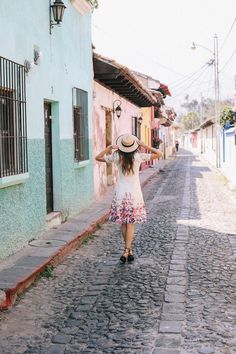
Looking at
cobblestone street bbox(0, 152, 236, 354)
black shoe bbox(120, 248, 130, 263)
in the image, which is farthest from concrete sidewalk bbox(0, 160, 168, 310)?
black shoe bbox(120, 248, 130, 263)

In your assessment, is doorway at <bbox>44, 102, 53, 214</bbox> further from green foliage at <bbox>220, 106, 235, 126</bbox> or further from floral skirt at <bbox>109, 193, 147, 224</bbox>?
green foliage at <bbox>220, 106, 235, 126</bbox>

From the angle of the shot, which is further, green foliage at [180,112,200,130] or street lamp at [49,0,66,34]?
green foliage at [180,112,200,130]

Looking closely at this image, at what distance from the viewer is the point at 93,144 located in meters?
12.6

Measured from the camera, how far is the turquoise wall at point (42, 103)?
657 cm

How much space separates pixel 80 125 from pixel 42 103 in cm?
282

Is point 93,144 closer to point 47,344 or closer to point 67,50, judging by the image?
point 67,50

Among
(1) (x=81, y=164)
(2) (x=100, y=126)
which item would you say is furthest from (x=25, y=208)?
(2) (x=100, y=126)

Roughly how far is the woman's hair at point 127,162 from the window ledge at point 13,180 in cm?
127

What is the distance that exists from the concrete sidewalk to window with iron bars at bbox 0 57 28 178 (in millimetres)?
1019

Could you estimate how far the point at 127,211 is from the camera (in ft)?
21.7

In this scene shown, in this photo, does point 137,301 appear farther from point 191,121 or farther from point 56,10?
point 191,121

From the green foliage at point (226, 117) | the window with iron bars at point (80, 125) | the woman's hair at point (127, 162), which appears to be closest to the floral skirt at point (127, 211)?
the woman's hair at point (127, 162)

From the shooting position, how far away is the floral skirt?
663 centimetres

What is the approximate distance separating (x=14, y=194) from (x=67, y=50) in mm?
3831
